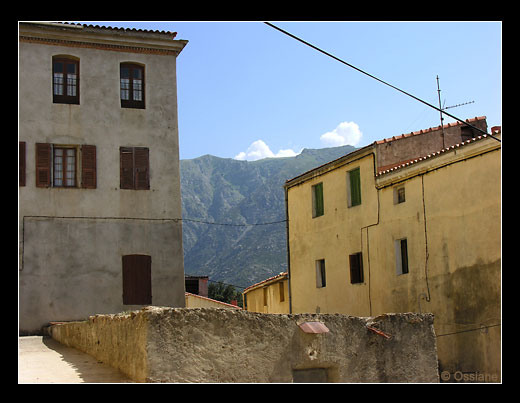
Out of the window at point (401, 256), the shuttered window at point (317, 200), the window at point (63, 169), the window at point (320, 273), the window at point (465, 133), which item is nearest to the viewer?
the window at point (401, 256)

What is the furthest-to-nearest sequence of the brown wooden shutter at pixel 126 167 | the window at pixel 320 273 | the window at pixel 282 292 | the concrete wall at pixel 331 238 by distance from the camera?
1. the window at pixel 282 292
2. the window at pixel 320 273
3. the concrete wall at pixel 331 238
4. the brown wooden shutter at pixel 126 167

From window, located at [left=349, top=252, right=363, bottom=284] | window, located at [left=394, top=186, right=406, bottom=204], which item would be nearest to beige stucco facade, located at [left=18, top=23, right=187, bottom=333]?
window, located at [left=349, top=252, right=363, bottom=284]

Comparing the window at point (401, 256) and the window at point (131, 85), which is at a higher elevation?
the window at point (131, 85)

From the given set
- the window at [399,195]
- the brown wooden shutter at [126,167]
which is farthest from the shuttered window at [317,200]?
the brown wooden shutter at [126,167]

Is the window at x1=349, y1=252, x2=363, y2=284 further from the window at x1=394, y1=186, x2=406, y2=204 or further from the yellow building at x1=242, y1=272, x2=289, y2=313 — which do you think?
the yellow building at x1=242, y1=272, x2=289, y2=313

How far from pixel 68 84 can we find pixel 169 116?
3.45 metres

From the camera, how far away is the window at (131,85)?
23453mm

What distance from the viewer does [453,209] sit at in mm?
19328

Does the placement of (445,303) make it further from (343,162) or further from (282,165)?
(282,165)

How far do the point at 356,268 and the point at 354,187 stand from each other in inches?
109

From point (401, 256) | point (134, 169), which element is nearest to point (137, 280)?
point (134, 169)

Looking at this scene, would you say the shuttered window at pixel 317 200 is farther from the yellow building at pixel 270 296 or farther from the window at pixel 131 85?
the window at pixel 131 85

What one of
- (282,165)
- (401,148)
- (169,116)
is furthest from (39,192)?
(282,165)

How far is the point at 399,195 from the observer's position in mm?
21844
